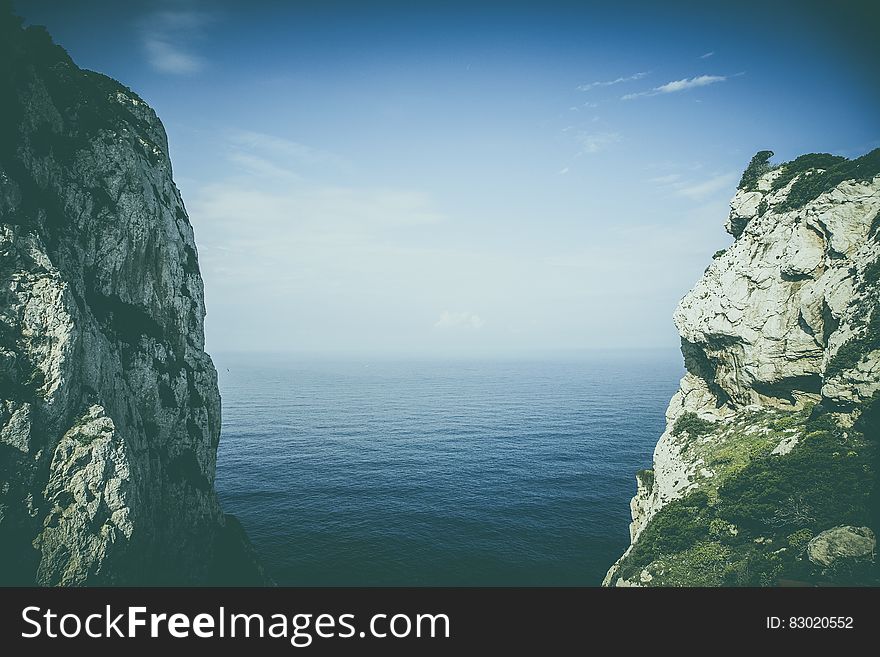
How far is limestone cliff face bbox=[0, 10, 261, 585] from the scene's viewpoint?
23.3 meters

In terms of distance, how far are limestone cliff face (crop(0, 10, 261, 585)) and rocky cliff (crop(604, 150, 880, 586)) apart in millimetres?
36838

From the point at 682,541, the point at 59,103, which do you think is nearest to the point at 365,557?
the point at 682,541

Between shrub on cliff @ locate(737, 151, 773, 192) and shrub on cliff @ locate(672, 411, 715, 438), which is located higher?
shrub on cliff @ locate(737, 151, 773, 192)

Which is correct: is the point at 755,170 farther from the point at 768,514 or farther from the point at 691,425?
the point at 768,514

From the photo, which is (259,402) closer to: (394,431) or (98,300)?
(394,431)

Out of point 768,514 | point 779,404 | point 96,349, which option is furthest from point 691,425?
point 96,349

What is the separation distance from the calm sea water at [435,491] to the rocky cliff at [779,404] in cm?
1501

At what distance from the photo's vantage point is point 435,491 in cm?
6694

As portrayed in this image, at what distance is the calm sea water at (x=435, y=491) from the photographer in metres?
47.3

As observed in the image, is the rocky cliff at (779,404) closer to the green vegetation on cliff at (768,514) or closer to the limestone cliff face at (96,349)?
the green vegetation on cliff at (768,514)

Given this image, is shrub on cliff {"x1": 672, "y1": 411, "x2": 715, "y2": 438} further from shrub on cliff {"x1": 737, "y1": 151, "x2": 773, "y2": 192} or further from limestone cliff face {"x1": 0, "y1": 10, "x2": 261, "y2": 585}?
limestone cliff face {"x1": 0, "y1": 10, "x2": 261, "y2": 585}

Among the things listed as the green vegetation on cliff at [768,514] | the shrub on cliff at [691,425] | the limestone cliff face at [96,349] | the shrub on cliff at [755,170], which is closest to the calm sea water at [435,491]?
the limestone cliff face at [96,349]

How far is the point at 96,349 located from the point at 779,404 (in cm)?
5695

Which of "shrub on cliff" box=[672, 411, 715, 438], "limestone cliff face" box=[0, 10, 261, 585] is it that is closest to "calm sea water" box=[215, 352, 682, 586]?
"limestone cliff face" box=[0, 10, 261, 585]
